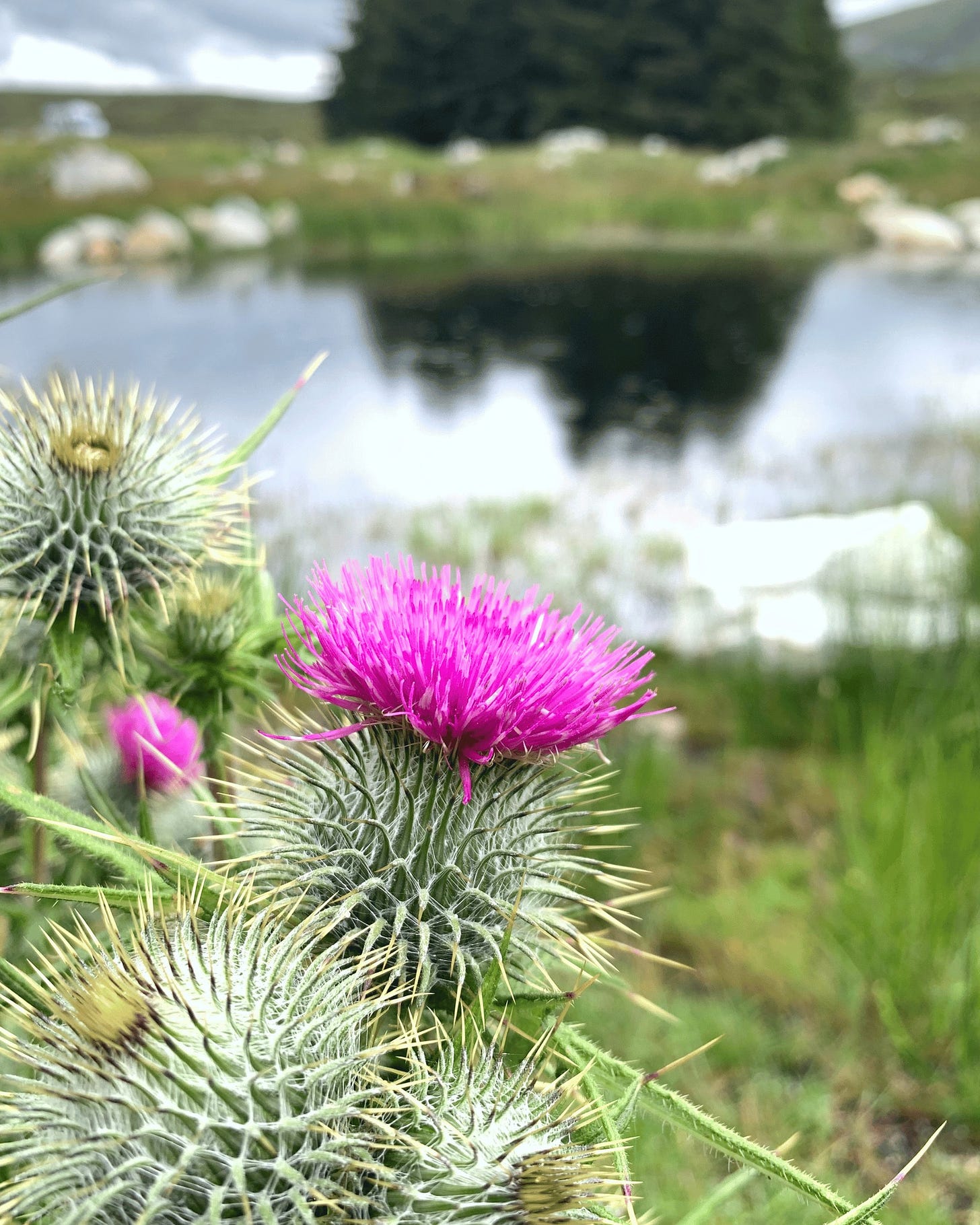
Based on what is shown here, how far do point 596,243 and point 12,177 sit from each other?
23.2 m

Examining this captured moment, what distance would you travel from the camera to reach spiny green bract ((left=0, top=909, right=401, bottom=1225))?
3.28 feet

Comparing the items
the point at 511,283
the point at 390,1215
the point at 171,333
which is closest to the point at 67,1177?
the point at 390,1215

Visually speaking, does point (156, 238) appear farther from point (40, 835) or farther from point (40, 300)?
point (40, 835)

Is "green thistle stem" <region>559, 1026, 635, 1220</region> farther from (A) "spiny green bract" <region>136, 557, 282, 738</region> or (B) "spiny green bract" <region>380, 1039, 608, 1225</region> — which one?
(A) "spiny green bract" <region>136, 557, 282, 738</region>

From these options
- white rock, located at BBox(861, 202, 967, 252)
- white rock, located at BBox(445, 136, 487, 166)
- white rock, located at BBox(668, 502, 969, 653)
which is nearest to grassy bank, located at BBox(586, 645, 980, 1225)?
white rock, located at BBox(668, 502, 969, 653)

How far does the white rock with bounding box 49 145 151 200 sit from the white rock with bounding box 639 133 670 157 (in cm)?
2669

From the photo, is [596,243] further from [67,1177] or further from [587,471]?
[67,1177]

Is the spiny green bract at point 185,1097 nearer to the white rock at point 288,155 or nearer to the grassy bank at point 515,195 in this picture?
the grassy bank at point 515,195

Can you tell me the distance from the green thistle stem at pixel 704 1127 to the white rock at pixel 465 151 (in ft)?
174

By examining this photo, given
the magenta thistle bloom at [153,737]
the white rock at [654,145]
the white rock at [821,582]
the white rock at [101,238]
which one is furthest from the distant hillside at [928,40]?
the magenta thistle bloom at [153,737]

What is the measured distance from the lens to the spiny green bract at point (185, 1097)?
1000 mm

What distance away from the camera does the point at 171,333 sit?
2334 cm

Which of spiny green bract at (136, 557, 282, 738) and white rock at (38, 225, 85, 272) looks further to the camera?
white rock at (38, 225, 85, 272)

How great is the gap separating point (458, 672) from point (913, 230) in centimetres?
4715
